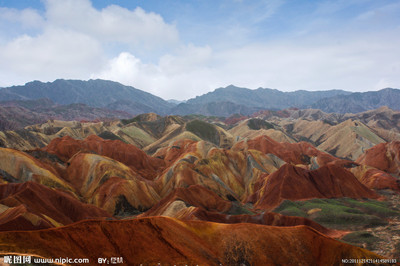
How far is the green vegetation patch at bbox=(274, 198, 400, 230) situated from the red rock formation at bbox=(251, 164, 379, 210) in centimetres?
418

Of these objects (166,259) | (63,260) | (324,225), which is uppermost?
(63,260)

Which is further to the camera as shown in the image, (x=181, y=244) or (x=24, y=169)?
(x=24, y=169)

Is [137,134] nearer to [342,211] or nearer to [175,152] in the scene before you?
[175,152]

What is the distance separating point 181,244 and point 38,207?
30437mm

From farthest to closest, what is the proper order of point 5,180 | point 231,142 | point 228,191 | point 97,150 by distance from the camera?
point 231,142, point 97,150, point 228,191, point 5,180

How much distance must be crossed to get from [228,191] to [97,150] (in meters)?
49.7

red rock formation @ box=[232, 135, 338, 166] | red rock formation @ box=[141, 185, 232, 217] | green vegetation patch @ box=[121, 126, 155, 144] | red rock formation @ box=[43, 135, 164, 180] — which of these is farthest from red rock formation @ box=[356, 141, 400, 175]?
green vegetation patch @ box=[121, 126, 155, 144]

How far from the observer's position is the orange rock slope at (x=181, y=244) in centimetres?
2292

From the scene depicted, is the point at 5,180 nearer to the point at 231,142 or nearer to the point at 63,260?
the point at 63,260

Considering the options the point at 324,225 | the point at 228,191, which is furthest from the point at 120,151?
the point at 324,225

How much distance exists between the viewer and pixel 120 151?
101812 millimetres

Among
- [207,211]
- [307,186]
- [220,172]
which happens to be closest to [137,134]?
[220,172]

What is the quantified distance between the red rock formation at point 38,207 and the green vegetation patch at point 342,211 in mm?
39432

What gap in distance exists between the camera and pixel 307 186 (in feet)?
242
